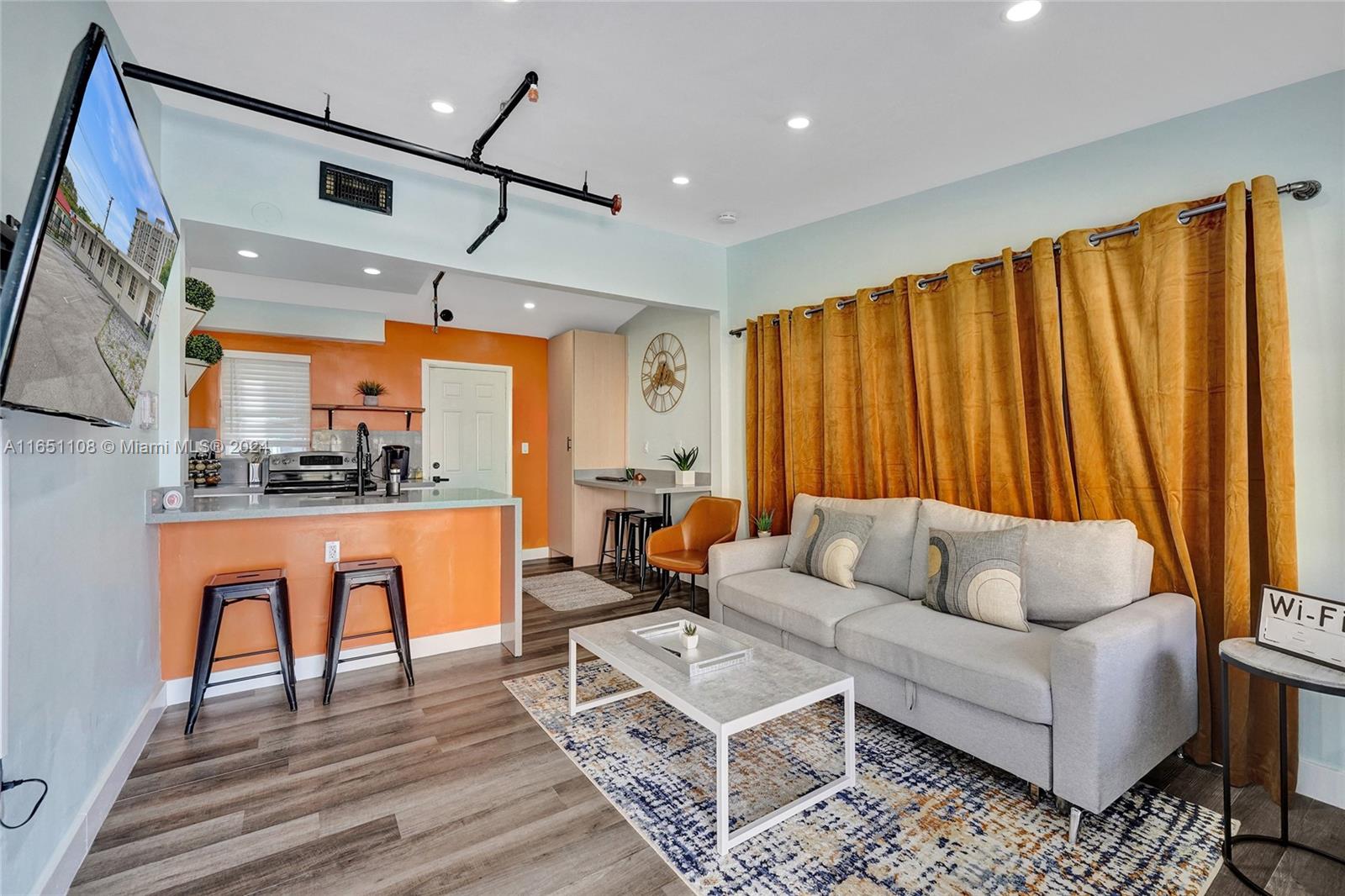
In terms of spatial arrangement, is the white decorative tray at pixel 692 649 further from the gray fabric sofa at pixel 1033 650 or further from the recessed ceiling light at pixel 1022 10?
the recessed ceiling light at pixel 1022 10

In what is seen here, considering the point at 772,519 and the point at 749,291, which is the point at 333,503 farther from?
the point at 749,291

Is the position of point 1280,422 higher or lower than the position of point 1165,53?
lower

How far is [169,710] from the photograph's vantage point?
2.71 m

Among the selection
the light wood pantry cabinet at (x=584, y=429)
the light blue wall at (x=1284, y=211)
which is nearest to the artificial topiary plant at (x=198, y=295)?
the light wood pantry cabinet at (x=584, y=429)

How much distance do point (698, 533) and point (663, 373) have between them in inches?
→ 71.5

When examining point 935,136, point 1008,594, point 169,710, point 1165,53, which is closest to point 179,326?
point 169,710

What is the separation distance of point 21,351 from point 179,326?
199cm

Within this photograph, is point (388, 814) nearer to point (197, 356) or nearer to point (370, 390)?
point (197, 356)

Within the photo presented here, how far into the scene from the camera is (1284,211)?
7.19ft

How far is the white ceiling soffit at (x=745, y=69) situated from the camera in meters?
1.96

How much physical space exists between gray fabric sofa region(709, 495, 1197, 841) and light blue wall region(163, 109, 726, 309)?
227 centimetres

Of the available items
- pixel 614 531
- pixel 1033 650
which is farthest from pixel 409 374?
pixel 1033 650

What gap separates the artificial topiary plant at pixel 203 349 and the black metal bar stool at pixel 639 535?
323 cm

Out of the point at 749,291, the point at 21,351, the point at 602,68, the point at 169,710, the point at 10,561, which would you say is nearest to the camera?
the point at 21,351
